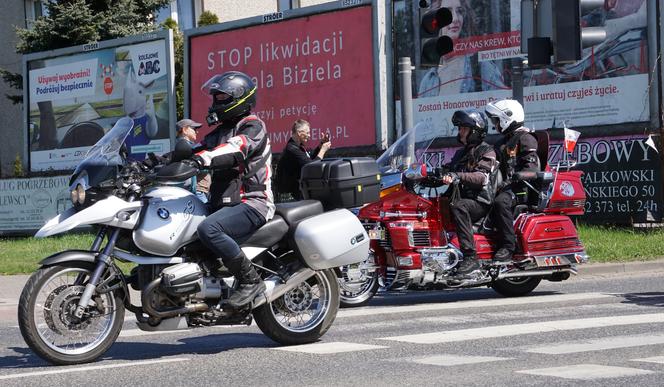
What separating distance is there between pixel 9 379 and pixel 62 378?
35 centimetres

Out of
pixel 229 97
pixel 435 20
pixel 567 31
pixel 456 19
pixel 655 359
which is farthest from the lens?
pixel 456 19

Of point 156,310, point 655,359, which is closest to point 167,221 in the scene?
point 156,310

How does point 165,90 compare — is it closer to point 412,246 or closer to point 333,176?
point 412,246

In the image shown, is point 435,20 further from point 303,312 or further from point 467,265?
point 303,312

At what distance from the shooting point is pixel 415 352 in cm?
780

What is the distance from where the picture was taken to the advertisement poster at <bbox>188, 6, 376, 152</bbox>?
2216cm

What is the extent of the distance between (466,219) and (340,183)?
10.1ft

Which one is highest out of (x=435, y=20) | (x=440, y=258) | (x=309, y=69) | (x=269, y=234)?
(x=309, y=69)

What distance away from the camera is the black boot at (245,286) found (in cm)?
772

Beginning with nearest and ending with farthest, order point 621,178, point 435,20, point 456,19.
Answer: point 435,20 → point 621,178 → point 456,19

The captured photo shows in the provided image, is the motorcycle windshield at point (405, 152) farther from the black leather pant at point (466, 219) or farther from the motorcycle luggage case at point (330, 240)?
the motorcycle luggage case at point (330, 240)

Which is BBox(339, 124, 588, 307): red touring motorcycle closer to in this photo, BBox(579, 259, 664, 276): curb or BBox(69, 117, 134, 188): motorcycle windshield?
BBox(579, 259, 664, 276): curb

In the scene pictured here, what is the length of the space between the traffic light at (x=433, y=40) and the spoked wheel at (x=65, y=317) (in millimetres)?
7204

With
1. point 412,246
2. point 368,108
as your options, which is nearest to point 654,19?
point 368,108
